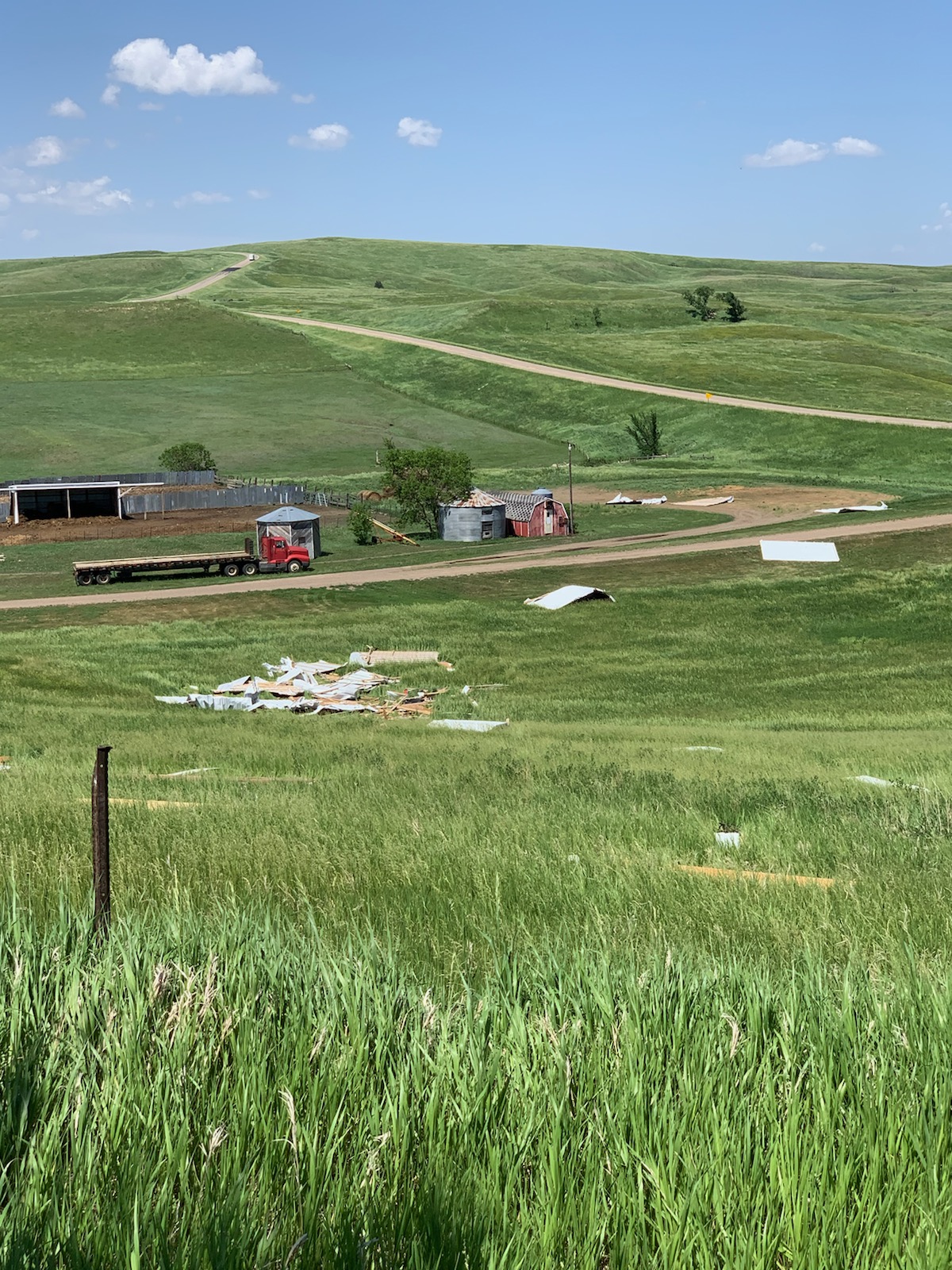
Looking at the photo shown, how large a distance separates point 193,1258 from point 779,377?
434ft

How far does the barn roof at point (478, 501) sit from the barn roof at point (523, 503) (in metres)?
0.44

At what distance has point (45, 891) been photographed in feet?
27.8

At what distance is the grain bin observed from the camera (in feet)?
232

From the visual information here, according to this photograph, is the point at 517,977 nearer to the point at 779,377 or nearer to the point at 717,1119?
the point at 717,1119

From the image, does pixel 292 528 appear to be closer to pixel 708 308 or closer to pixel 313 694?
pixel 313 694

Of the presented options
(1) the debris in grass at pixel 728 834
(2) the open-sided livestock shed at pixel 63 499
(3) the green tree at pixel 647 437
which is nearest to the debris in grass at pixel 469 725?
(1) the debris in grass at pixel 728 834

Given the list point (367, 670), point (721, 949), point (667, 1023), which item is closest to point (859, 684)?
point (367, 670)

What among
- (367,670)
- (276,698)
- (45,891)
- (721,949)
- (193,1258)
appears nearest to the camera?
(193,1258)

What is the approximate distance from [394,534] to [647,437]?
4024 cm

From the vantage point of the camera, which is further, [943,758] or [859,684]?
[859,684]

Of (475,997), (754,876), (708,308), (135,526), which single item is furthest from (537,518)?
(708,308)

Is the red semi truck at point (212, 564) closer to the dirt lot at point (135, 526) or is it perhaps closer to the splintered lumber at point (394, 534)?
the splintered lumber at point (394, 534)

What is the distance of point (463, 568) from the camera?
59.1 m

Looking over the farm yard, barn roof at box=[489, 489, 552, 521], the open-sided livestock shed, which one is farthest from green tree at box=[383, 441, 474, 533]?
the farm yard
